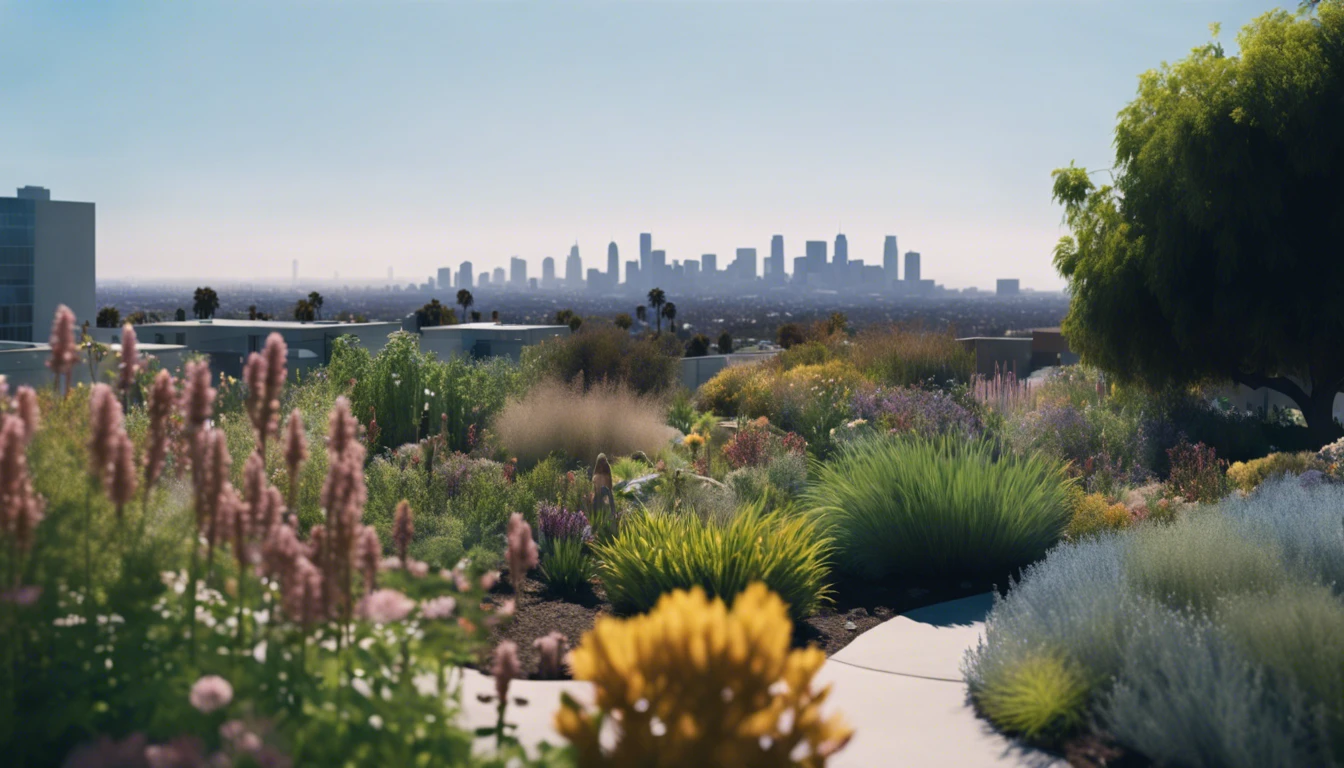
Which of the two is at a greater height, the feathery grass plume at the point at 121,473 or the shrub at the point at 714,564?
the feathery grass plume at the point at 121,473

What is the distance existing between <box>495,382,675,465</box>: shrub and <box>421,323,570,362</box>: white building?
13656mm

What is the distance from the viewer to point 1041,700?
4203 millimetres

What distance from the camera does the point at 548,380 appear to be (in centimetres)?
1466

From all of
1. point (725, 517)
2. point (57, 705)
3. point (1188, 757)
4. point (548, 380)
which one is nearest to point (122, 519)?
point (57, 705)

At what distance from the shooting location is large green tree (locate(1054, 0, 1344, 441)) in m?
12.3

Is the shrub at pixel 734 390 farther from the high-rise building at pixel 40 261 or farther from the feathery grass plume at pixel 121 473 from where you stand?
the high-rise building at pixel 40 261

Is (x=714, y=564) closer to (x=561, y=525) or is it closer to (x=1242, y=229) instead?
(x=561, y=525)

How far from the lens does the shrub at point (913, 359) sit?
1686cm

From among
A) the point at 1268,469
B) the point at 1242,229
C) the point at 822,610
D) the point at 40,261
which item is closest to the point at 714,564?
the point at 822,610

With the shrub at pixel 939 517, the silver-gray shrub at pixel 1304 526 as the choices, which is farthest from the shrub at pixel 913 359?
the silver-gray shrub at pixel 1304 526

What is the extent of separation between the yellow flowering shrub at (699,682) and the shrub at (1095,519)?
18.0 feet

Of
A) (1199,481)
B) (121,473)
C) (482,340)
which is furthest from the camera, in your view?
(482,340)

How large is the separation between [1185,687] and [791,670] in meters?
2.40

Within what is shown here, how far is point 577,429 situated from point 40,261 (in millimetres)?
50520
